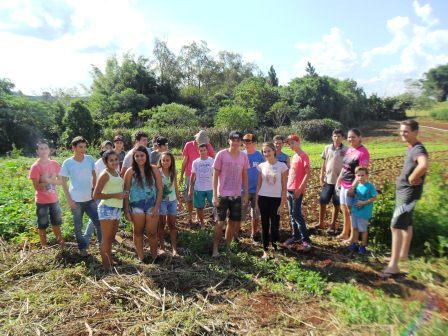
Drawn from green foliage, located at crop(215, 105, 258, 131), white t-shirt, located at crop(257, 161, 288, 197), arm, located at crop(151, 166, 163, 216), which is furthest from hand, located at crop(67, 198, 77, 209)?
green foliage, located at crop(215, 105, 258, 131)

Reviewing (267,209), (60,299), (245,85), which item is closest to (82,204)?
(60,299)

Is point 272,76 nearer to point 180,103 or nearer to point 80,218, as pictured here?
point 180,103

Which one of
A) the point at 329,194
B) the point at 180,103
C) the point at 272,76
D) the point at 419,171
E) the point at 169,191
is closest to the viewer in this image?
the point at 419,171

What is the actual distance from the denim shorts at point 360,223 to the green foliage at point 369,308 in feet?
5.21

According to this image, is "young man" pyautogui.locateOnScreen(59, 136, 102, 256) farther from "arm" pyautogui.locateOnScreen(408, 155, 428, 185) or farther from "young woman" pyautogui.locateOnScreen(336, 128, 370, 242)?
"arm" pyautogui.locateOnScreen(408, 155, 428, 185)

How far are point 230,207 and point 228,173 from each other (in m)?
0.51

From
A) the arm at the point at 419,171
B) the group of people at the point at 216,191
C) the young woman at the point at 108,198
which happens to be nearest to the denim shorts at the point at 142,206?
the group of people at the point at 216,191

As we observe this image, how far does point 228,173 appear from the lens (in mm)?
5172

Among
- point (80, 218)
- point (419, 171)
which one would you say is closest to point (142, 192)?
point (80, 218)

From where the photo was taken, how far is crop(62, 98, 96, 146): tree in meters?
25.2

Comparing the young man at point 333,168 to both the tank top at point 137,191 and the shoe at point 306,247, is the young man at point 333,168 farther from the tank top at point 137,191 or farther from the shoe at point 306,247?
the tank top at point 137,191

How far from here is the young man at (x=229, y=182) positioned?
517 cm

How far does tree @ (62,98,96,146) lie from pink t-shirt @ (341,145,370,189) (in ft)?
74.2

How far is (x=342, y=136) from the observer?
19.5 ft
